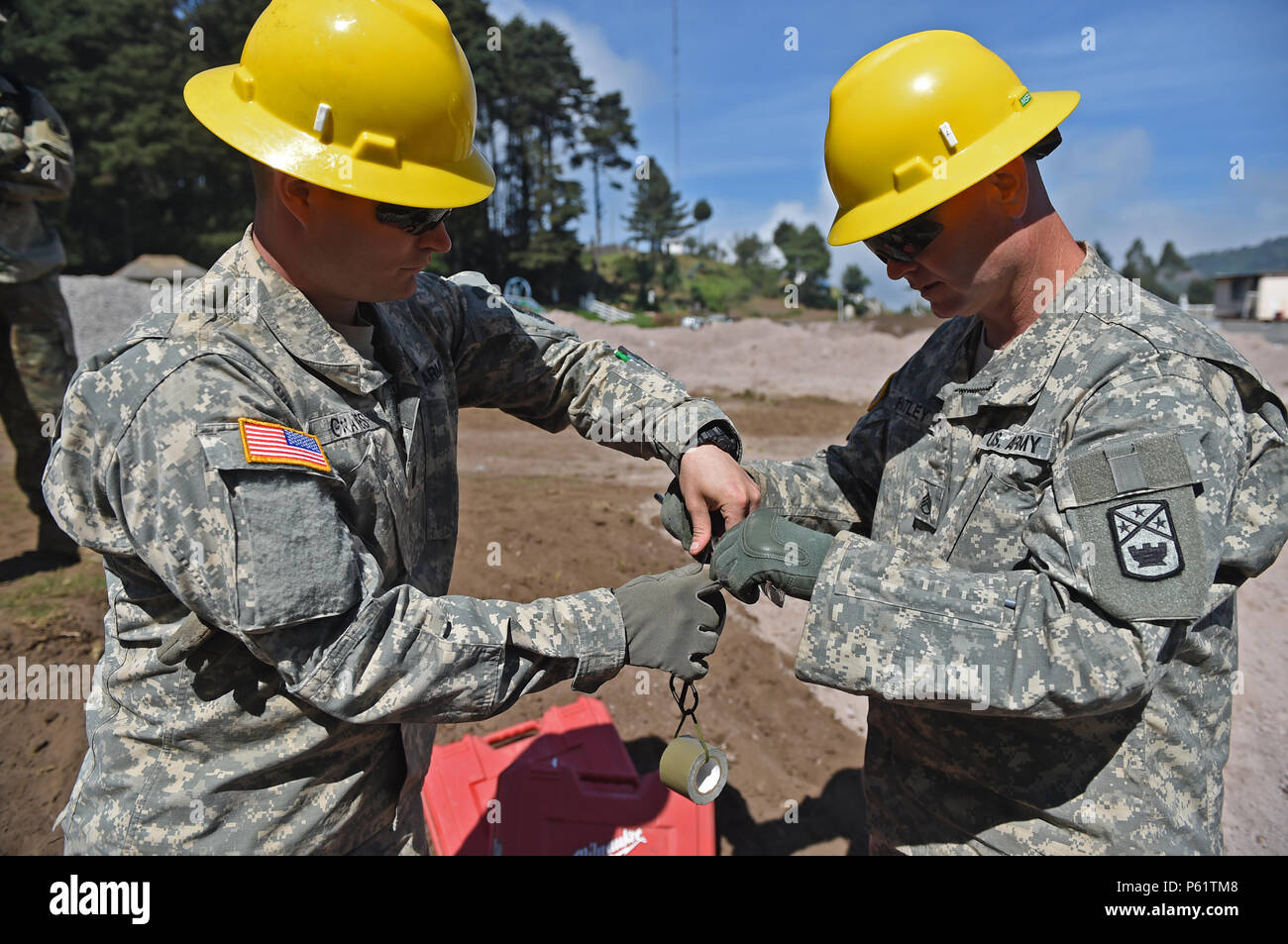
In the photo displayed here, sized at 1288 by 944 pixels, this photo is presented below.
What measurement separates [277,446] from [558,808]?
2135 mm

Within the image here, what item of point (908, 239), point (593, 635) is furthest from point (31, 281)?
point (908, 239)

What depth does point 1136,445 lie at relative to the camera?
5.83 ft

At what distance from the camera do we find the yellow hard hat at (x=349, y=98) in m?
1.94

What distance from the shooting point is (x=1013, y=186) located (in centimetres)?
212

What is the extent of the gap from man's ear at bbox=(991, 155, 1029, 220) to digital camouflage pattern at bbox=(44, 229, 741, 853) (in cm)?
151

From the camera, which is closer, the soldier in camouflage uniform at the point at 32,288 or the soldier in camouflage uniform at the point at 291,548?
the soldier in camouflage uniform at the point at 291,548

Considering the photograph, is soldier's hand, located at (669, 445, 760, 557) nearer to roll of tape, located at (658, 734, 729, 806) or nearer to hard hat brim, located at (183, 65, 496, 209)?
roll of tape, located at (658, 734, 729, 806)

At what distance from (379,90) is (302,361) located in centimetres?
69

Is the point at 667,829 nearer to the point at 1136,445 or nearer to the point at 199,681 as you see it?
the point at 199,681

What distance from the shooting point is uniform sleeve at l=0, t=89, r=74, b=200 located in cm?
570

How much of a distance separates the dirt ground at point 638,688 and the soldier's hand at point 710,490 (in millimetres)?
1934

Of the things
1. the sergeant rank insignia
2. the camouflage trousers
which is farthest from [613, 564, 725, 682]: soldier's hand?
the camouflage trousers

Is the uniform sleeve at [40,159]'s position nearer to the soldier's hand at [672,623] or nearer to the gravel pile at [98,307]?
the soldier's hand at [672,623]

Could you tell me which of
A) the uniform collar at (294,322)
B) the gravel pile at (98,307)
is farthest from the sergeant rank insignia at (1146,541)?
the gravel pile at (98,307)
